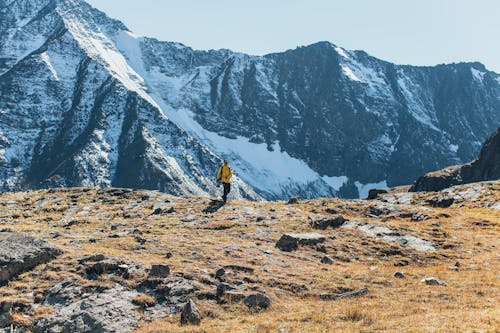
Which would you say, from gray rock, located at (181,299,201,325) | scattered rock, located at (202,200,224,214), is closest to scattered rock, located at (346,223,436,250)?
scattered rock, located at (202,200,224,214)

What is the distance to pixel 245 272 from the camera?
20.4m

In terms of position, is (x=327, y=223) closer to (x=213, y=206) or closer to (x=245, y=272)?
(x=213, y=206)

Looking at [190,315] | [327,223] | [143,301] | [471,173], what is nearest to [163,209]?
[327,223]

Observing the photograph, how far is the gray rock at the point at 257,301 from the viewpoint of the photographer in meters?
17.1

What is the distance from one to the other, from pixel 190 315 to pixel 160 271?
343 cm

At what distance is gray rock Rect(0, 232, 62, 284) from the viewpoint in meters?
17.8

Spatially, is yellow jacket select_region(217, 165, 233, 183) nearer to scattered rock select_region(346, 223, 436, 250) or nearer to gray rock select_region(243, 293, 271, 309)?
scattered rock select_region(346, 223, 436, 250)

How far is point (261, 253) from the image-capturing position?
23.6 metres

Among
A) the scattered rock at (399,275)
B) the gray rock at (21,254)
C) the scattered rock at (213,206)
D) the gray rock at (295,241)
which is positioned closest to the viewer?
the gray rock at (21,254)

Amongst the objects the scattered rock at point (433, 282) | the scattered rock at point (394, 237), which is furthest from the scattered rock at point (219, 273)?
the scattered rock at point (394, 237)

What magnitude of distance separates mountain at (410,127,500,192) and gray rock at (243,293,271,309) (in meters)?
139

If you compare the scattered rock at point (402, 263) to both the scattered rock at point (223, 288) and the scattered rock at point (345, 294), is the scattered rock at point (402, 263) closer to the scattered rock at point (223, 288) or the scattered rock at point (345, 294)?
the scattered rock at point (345, 294)

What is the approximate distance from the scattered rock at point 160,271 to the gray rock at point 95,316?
1.85 metres

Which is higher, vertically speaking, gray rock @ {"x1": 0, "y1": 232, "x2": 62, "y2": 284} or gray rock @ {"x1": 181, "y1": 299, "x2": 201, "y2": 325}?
gray rock @ {"x1": 0, "y1": 232, "x2": 62, "y2": 284}
